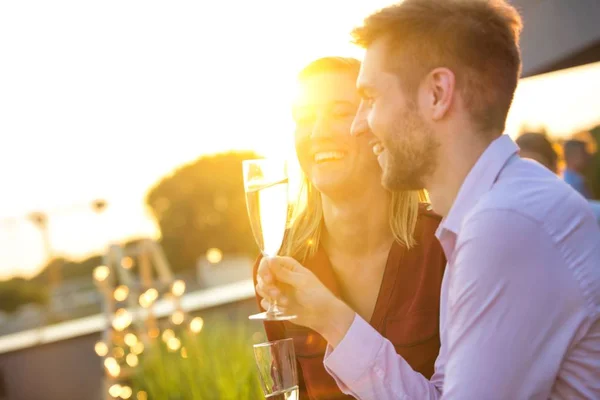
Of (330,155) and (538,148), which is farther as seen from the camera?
(538,148)

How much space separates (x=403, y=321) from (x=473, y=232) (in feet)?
3.49

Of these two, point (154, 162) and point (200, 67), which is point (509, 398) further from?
point (154, 162)

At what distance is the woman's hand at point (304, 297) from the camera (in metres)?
1.89

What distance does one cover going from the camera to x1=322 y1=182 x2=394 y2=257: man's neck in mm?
2646

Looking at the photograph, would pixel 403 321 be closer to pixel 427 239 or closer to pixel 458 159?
pixel 427 239

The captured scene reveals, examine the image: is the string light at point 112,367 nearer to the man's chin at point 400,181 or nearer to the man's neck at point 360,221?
the man's neck at point 360,221

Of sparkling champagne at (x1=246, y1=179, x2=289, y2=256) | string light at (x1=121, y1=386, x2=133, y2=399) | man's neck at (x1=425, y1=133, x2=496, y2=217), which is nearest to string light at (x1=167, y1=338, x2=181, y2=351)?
string light at (x1=121, y1=386, x2=133, y2=399)

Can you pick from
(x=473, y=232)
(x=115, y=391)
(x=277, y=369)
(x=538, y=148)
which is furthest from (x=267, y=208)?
(x=115, y=391)

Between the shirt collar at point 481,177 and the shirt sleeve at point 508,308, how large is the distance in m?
0.19

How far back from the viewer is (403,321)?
2420mm

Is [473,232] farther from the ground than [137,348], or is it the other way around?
[473,232]

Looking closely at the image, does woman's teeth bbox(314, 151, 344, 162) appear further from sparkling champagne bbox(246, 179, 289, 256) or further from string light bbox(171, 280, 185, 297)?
string light bbox(171, 280, 185, 297)

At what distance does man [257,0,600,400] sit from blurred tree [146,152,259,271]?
40.2 meters

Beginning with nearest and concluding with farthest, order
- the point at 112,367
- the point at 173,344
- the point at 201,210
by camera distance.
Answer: the point at 173,344 < the point at 112,367 < the point at 201,210
